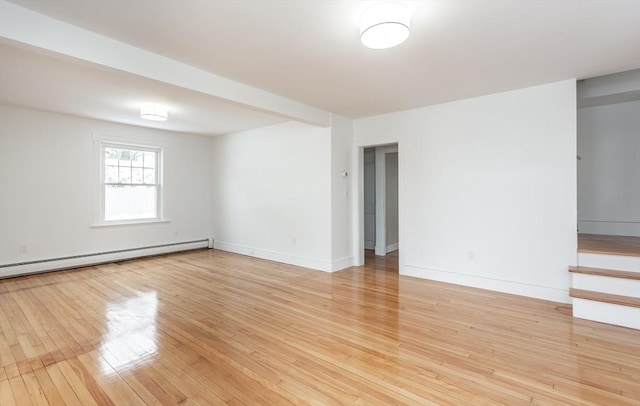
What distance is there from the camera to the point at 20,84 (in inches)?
141

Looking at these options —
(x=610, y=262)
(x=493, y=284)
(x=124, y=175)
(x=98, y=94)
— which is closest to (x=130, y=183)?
(x=124, y=175)

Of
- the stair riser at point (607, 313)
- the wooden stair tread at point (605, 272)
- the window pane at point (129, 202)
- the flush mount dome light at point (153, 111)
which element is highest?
the flush mount dome light at point (153, 111)

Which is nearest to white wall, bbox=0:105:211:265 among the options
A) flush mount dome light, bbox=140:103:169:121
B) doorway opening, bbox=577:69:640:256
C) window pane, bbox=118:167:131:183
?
window pane, bbox=118:167:131:183

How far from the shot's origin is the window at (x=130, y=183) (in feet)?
18.4

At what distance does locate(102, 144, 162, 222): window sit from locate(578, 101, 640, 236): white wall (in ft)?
25.3

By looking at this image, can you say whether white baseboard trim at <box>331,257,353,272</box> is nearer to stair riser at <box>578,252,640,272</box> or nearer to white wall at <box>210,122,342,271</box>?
white wall at <box>210,122,342,271</box>

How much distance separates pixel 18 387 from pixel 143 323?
39.6 inches

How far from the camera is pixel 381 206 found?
6133 mm

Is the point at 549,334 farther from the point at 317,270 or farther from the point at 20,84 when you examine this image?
the point at 20,84

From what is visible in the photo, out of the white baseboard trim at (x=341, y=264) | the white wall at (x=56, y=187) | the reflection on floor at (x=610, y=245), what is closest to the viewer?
the reflection on floor at (x=610, y=245)

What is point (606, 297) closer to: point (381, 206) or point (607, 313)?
point (607, 313)

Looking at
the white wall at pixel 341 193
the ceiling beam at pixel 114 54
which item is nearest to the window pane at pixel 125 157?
the ceiling beam at pixel 114 54

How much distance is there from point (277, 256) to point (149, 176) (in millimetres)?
3161

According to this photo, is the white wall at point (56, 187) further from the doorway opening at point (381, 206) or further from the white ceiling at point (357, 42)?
the doorway opening at point (381, 206)
